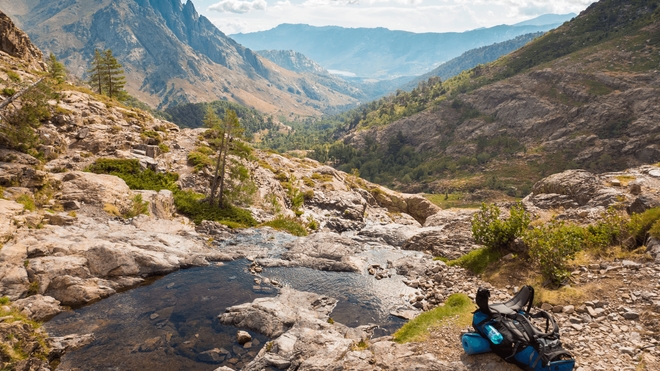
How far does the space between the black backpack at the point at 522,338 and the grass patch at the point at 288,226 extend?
32.8 metres

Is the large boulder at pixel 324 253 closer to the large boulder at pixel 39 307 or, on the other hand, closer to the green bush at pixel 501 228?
the green bush at pixel 501 228

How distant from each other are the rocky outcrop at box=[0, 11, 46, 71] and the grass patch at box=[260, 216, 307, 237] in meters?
59.6

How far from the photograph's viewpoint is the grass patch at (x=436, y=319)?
1692 centimetres

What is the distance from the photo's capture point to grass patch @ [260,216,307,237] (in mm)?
45000

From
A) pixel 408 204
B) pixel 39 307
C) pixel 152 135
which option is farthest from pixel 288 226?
pixel 408 204

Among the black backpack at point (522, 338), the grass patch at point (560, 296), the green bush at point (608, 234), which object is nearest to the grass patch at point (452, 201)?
the green bush at point (608, 234)

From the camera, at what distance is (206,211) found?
143ft

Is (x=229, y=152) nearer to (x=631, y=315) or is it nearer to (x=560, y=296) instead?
(x=560, y=296)

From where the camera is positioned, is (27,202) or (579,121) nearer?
(27,202)

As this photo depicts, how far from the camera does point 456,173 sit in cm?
18012

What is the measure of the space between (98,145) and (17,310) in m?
33.5

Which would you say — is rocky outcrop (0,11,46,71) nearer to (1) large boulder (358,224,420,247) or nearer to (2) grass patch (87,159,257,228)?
(2) grass patch (87,159,257,228)

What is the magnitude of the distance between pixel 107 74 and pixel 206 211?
61.9 meters

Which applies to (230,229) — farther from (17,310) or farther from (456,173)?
(456,173)
